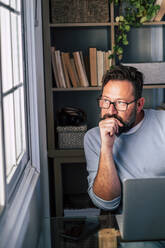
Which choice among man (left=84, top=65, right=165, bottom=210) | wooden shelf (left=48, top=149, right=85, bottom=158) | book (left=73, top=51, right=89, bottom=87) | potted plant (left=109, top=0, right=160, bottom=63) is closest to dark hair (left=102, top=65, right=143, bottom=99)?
man (left=84, top=65, right=165, bottom=210)

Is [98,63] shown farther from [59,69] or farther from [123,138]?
[123,138]

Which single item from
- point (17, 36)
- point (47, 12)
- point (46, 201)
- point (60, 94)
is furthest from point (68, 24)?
point (46, 201)

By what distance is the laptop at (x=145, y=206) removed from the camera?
150cm

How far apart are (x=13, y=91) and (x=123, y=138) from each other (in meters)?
0.68

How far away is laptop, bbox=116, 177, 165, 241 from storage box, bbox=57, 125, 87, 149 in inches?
58.4

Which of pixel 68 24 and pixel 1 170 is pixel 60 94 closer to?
pixel 68 24

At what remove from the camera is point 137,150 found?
2250 mm

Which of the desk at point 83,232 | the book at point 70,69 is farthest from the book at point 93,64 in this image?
the desk at point 83,232

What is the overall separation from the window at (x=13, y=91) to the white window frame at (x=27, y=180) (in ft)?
0.14

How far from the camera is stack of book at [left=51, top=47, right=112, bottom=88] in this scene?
9.73 ft

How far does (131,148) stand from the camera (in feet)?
7.39

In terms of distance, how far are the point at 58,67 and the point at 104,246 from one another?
5.33 ft

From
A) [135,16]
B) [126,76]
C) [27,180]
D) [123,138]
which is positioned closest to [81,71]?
[135,16]

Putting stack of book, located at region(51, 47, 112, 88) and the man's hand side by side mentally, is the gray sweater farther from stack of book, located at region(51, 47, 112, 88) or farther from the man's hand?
stack of book, located at region(51, 47, 112, 88)
